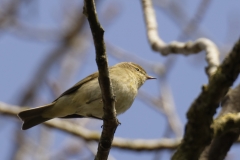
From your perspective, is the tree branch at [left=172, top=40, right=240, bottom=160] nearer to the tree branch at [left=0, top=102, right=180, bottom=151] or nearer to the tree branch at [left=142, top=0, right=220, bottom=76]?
the tree branch at [left=142, top=0, right=220, bottom=76]

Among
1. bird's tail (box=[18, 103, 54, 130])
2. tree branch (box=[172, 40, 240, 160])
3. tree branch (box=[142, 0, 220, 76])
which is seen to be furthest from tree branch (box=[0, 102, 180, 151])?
tree branch (box=[172, 40, 240, 160])

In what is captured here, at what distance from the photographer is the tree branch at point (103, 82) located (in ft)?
8.33

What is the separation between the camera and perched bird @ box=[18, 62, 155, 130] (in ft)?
16.4

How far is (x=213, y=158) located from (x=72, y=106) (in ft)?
7.51

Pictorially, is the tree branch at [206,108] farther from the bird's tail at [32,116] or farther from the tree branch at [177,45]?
the bird's tail at [32,116]

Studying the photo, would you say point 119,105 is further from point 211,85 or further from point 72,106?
point 211,85

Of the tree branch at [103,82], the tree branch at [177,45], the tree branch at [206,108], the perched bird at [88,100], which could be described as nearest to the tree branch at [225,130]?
the tree branch at [206,108]

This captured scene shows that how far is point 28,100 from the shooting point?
743 cm

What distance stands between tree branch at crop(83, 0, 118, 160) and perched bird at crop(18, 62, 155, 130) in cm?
158

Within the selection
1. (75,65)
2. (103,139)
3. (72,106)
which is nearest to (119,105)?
(72,106)

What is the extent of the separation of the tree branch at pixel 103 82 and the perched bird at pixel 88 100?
5.19 feet

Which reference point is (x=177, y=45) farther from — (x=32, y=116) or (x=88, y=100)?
(x=32, y=116)

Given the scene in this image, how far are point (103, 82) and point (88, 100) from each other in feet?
6.83

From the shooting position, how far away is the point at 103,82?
119 inches
